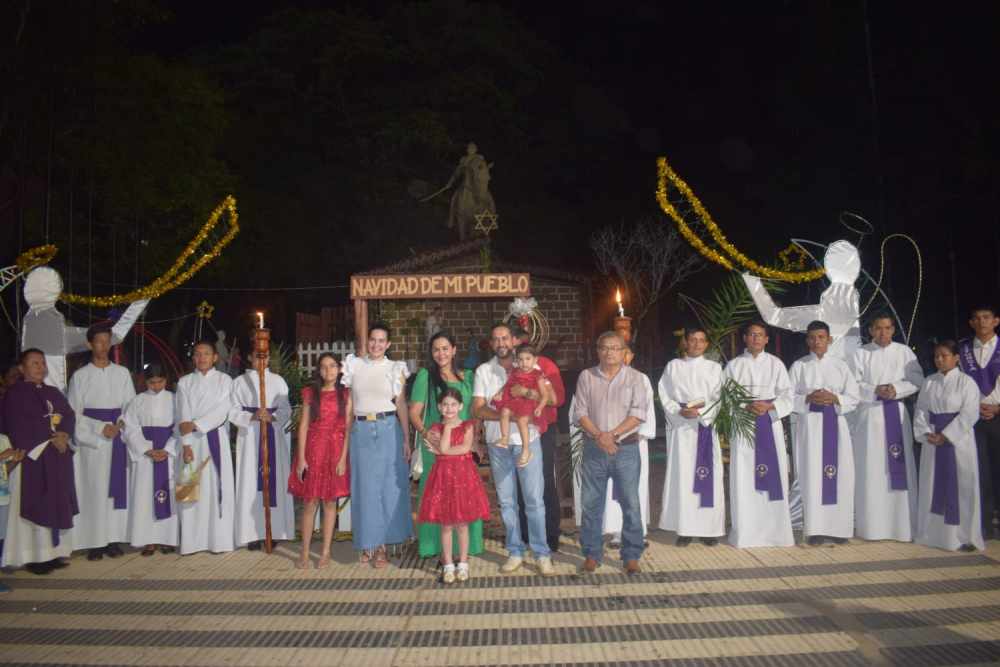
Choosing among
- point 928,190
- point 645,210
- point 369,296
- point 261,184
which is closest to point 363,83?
point 261,184

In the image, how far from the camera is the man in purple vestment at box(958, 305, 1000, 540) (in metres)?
6.00

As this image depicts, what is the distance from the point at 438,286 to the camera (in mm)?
7062

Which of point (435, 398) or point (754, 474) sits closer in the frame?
point (435, 398)

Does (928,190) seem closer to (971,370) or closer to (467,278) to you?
(971,370)

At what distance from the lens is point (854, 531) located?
6359mm

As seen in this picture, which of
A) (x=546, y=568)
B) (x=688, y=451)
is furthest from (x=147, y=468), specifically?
(x=688, y=451)

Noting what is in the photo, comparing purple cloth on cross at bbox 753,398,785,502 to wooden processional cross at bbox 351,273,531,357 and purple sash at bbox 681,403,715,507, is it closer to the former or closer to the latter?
purple sash at bbox 681,403,715,507

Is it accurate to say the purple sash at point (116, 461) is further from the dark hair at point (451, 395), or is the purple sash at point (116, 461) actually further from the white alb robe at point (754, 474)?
the white alb robe at point (754, 474)

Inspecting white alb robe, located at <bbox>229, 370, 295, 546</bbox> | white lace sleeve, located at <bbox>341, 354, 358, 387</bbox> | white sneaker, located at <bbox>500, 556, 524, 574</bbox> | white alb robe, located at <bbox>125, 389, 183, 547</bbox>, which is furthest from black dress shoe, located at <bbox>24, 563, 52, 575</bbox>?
white sneaker, located at <bbox>500, 556, 524, 574</bbox>

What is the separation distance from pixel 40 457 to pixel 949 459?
703cm

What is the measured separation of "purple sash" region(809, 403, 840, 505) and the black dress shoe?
6107mm

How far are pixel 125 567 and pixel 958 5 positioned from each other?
16.0 meters

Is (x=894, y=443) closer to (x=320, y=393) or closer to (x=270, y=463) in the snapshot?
(x=320, y=393)

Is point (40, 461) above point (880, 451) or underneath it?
above
